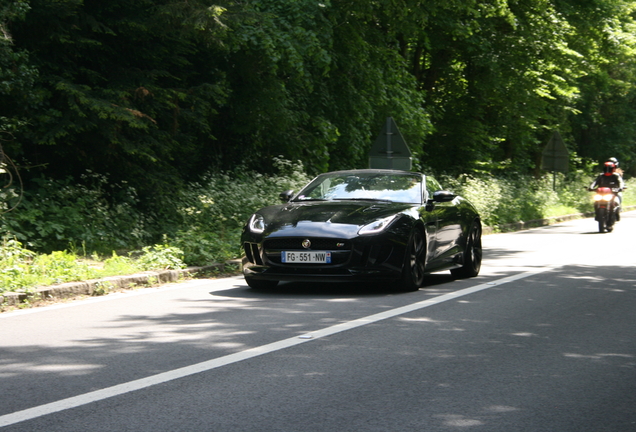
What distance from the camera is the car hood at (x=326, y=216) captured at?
33.4 feet

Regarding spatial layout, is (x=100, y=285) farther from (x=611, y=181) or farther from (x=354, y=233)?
(x=611, y=181)

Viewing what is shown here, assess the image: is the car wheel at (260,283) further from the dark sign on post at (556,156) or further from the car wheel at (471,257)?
the dark sign on post at (556,156)

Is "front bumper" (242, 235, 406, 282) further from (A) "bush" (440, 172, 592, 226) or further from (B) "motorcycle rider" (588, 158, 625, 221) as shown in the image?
(B) "motorcycle rider" (588, 158, 625, 221)

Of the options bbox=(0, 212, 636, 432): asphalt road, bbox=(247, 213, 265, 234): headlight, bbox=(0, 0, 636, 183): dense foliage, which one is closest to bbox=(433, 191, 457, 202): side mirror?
bbox=(0, 212, 636, 432): asphalt road

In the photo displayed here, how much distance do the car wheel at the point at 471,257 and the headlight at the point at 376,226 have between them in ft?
8.67

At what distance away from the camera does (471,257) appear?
42.0ft

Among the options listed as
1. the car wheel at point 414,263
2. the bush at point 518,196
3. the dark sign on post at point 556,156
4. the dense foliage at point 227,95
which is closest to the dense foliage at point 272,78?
the dense foliage at point 227,95

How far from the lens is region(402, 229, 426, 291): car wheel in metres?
10.6

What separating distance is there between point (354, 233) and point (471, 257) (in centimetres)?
320

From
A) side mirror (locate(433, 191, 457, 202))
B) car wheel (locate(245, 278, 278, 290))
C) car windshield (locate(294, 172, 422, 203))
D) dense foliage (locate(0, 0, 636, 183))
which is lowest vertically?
car wheel (locate(245, 278, 278, 290))

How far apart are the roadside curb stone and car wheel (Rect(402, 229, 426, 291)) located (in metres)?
3.06

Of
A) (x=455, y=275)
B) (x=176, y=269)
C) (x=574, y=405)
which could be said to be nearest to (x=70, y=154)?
(x=176, y=269)

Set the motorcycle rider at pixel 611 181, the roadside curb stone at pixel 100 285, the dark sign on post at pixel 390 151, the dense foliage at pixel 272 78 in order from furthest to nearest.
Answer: the motorcycle rider at pixel 611 181
the dark sign on post at pixel 390 151
the dense foliage at pixel 272 78
the roadside curb stone at pixel 100 285

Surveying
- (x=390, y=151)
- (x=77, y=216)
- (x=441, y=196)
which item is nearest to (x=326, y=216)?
(x=441, y=196)
